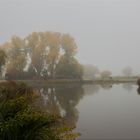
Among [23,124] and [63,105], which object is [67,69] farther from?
[23,124]

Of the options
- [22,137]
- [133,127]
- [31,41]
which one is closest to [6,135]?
[22,137]

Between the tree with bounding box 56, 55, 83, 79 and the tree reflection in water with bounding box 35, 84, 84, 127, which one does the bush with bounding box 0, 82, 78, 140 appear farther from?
the tree with bounding box 56, 55, 83, 79

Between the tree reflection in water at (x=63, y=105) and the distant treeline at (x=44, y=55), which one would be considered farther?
the distant treeline at (x=44, y=55)

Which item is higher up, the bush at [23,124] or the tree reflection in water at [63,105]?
the bush at [23,124]

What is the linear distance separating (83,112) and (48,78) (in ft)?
125

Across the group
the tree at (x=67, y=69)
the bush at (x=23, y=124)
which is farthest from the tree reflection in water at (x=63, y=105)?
the tree at (x=67, y=69)

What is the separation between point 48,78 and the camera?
167 ft

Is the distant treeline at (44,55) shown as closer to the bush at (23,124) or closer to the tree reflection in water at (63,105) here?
the tree reflection in water at (63,105)

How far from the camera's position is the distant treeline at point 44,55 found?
5062 cm

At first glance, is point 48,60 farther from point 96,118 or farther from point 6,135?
point 6,135

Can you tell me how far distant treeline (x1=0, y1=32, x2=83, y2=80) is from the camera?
5062cm

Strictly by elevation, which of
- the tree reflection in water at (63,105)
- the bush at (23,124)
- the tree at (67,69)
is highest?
the tree at (67,69)

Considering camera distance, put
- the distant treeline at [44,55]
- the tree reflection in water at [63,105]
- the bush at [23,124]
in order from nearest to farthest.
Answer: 1. the bush at [23,124]
2. the tree reflection in water at [63,105]
3. the distant treeline at [44,55]

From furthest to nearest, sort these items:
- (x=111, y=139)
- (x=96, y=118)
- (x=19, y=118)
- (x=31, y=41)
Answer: (x=31, y=41), (x=96, y=118), (x=111, y=139), (x=19, y=118)
